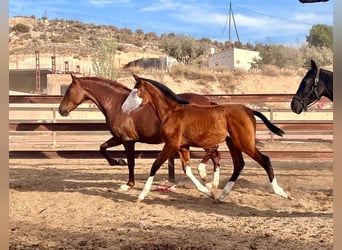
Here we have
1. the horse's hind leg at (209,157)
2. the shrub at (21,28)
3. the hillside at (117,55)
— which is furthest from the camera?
the shrub at (21,28)

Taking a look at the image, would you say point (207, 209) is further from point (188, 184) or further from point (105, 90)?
point (105, 90)

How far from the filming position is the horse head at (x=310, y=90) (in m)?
7.73

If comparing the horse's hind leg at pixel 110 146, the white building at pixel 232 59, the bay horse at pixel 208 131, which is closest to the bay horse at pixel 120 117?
the horse's hind leg at pixel 110 146

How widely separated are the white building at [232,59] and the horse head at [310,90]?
4707 cm

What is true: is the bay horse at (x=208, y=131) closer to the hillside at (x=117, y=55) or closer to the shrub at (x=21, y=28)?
the hillside at (x=117, y=55)

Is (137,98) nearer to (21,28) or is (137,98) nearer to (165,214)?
(165,214)

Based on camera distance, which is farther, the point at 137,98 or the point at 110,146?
the point at 110,146

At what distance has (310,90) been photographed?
7.87m

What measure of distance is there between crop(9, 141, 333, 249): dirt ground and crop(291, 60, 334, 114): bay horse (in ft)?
4.69

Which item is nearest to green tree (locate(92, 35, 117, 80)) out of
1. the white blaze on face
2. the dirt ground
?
the dirt ground

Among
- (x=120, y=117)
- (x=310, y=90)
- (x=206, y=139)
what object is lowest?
(x=206, y=139)

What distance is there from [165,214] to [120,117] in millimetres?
2380

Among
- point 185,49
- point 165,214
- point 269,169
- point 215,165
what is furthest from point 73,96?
point 185,49

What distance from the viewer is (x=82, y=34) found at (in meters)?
78.1
